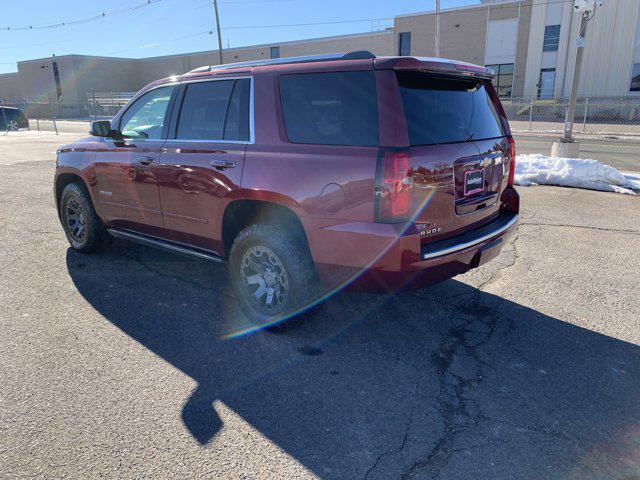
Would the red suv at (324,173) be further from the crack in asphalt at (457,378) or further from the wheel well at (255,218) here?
the crack in asphalt at (457,378)

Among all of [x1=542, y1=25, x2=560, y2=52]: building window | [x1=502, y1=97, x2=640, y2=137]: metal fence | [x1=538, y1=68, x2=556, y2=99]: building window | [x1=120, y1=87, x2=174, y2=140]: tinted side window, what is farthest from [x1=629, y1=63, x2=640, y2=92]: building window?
[x1=120, y1=87, x2=174, y2=140]: tinted side window

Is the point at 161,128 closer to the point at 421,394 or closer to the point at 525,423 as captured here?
the point at 421,394

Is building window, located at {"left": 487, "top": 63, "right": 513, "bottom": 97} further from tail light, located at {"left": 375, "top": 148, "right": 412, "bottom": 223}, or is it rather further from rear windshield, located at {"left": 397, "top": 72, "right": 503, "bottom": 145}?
tail light, located at {"left": 375, "top": 148, "right": 412, "bottom": 223}

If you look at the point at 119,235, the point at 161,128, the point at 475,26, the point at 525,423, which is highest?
the point at 475,26

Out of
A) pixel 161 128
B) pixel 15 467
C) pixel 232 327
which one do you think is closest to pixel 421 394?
pixel 232 327

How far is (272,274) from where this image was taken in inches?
145

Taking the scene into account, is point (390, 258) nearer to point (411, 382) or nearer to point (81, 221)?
point (411, 382)

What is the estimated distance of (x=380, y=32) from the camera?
45875 millimetres

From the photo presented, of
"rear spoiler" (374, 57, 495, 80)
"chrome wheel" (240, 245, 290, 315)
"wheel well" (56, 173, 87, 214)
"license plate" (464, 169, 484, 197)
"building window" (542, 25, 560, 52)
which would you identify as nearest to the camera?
"rear spoiler" (374, 57, 495, 80)

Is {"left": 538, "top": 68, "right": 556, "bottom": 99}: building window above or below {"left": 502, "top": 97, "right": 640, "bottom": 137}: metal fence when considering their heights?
above

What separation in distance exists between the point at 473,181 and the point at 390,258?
0.95 m

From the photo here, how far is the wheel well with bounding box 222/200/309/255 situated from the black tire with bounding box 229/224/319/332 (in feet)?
0.20

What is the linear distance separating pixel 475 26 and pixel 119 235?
4095 centimetres

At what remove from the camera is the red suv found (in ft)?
9.89
